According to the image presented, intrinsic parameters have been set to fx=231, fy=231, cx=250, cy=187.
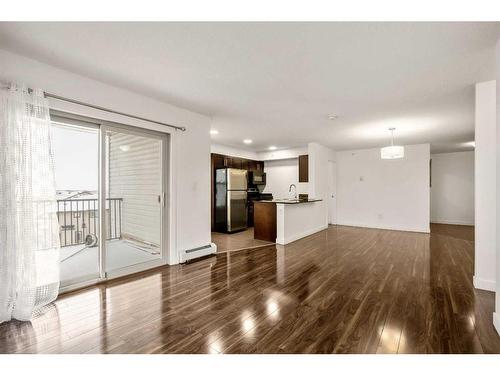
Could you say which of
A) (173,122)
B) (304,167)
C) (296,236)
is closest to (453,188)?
(304,167)

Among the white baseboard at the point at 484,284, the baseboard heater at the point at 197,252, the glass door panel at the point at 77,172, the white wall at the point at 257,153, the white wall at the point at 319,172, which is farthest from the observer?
the white wall at the point at 257,153

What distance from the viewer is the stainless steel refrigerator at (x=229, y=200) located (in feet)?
21.2

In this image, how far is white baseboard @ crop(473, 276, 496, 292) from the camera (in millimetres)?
2727

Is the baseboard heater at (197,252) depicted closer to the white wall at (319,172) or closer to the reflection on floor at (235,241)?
the reflection on floor at (235,241)

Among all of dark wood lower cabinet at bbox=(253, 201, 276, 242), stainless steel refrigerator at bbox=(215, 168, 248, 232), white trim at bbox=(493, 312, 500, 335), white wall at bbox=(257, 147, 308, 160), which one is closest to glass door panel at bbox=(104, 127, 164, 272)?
dark wood lower cabinet at bbox=(253, 201, 276, 242)

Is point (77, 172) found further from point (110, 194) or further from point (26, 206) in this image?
point (26, 206)

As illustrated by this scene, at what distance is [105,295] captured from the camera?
8.59ft

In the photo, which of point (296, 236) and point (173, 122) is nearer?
point (173, 122)

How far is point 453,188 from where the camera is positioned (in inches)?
316

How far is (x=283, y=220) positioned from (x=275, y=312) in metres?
2.94

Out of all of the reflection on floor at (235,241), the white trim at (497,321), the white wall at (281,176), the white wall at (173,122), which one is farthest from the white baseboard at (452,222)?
the white wall at (173,122)

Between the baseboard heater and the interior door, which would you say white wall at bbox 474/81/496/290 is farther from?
the interior door
